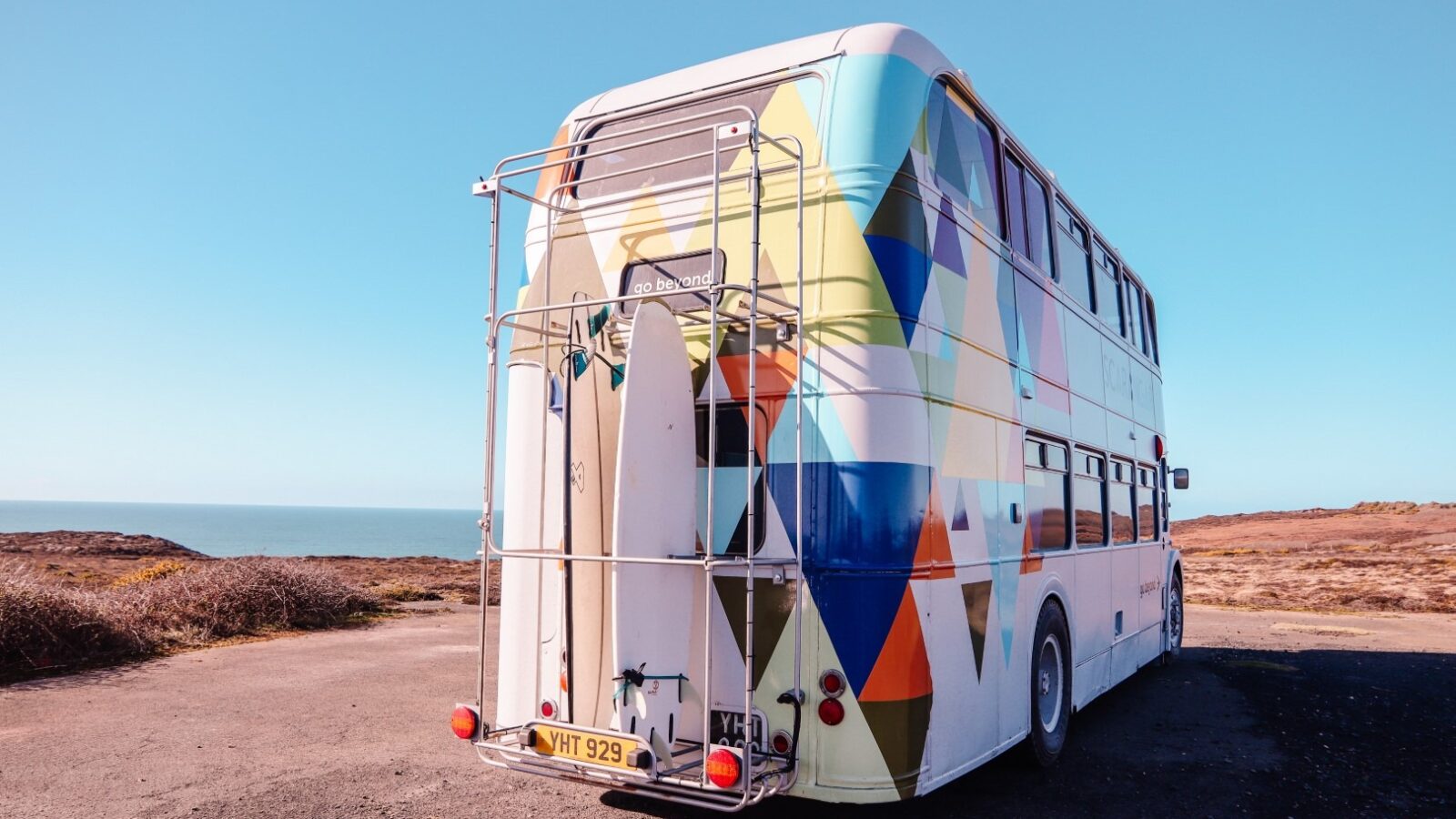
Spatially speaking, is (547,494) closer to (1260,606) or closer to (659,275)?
(659,275)

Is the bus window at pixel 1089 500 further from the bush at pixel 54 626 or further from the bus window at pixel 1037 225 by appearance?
the bush at pixel 54 626

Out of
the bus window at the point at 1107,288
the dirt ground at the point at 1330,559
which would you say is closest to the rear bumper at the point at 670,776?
the bus window at the point at 1107,288

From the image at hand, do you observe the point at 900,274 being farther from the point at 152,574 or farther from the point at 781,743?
the point at 152,574

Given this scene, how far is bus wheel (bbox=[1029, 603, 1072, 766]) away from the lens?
665 centimetres

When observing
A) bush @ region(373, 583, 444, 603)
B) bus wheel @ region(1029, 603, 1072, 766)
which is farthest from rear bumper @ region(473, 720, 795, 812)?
bush @ region(373, 583, 444, 603)

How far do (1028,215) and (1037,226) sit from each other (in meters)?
0.27

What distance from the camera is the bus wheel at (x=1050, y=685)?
21.8ft

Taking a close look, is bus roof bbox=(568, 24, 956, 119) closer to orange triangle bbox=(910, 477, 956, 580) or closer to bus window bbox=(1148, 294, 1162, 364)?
orange triangle bbox=(910, 477, 956, 580)

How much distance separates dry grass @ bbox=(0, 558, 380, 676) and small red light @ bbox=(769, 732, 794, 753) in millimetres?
9008

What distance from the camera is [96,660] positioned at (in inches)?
422

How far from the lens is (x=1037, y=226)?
24.9ft

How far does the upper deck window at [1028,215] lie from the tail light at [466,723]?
15.3 ft

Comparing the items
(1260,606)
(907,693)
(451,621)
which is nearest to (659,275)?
(907,693)

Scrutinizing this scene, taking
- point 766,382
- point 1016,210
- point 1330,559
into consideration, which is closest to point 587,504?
point 766,382
